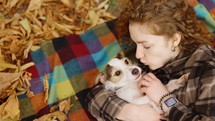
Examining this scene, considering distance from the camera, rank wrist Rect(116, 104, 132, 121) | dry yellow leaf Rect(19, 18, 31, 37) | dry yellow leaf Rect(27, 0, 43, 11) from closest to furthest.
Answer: wrist Rect(116, 104, 132, 121)
dry yellow leaf Rect(19, 18, 31, 37)
dry yellow leaf Rect(27, 0, 43, 11)

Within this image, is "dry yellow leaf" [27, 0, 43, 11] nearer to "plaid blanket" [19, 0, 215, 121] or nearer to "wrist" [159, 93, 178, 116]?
"plaid blanket" [19, 0, 215, 121]

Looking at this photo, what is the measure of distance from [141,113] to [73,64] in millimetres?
705

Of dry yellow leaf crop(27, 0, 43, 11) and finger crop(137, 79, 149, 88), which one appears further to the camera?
dry yellow leaf crop(27, 0, 43, 11)

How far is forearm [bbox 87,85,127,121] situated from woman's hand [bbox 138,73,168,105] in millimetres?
172

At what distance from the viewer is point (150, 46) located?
1.84m

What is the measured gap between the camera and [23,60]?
8.00ft

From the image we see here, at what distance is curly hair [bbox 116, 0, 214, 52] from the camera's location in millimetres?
1769

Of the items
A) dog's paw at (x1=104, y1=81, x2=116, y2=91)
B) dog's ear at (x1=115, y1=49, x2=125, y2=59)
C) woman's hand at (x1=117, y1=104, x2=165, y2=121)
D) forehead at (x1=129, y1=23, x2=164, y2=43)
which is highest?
forehead at (x1=129, y1=23, x2=164, y2=43)

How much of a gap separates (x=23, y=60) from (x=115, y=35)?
68 centimetres

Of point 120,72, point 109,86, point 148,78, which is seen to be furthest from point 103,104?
point 148,78

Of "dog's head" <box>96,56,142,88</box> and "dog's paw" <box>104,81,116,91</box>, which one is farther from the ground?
"dog's head" <box>96,56,142,88</box>

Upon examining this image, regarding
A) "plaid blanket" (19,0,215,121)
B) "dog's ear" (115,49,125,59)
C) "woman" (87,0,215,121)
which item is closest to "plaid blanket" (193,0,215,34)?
"plaid blanket" (19,0,215,121)

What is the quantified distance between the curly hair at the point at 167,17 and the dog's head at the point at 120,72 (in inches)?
10.4

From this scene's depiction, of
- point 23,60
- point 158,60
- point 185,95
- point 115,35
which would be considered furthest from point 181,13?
point 23,60
